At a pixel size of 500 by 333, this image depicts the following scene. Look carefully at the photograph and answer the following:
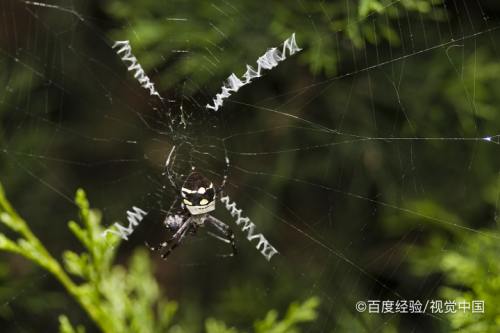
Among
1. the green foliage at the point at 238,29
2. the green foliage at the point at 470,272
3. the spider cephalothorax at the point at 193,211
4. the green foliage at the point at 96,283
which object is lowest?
the green foliage at the point at 470,272

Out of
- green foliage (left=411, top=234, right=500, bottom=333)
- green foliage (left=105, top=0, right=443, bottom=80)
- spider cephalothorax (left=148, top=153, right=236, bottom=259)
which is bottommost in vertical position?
green foliage (left=411, top=234, right=500, bottom=333)

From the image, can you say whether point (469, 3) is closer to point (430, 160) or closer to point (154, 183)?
point (430, 160)

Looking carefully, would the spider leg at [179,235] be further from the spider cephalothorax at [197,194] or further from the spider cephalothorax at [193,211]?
the spider cephalothorax at [197,194]

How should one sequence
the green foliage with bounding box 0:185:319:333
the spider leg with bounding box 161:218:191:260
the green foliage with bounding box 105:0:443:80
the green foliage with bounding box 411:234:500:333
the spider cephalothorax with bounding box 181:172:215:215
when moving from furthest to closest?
the spider leg with bounding box 161:218:191:260 → the spider cephalothorax with bounding box 181:172:215:215 → the green foliage with bounding box 105:0:443:80 → the green foliage with bounding box 411:234:500:333 → the green foliage with bounding box 0:185:319:333

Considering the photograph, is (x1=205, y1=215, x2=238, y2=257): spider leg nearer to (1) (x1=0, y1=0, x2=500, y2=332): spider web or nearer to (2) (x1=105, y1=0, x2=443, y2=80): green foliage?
(1) (x1=0, y1=0, x2=500, y2=332): spider web

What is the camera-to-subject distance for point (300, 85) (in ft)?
11.9

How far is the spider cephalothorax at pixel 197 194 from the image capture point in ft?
11.4

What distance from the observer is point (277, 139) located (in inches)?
151

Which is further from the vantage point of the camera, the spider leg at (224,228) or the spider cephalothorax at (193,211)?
the spider leg at (224,228)

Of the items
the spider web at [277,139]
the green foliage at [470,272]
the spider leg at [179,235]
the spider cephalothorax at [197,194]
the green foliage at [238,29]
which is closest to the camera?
the green foliage at [470,272]

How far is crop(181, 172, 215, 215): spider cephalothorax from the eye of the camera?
11.4ft

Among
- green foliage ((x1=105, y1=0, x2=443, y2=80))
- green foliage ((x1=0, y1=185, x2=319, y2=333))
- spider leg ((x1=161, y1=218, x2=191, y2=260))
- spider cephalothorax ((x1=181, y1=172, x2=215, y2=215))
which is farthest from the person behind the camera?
spider leg ((x1=161, y1=218, x2=191, y2=260))

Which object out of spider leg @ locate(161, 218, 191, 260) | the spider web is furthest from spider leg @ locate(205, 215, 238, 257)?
the spider web

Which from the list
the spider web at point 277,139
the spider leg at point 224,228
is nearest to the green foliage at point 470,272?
the spider web at point 277,139
